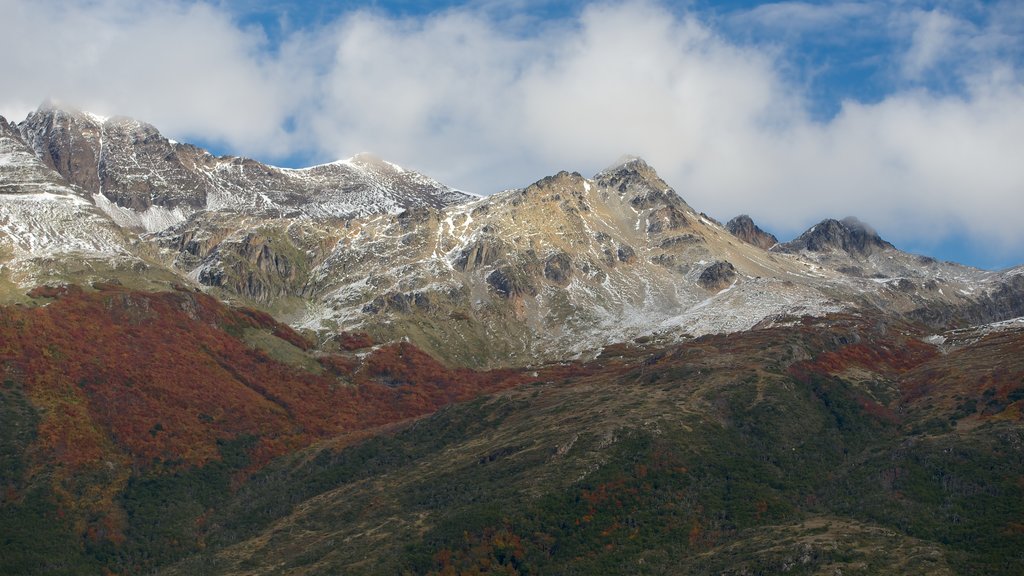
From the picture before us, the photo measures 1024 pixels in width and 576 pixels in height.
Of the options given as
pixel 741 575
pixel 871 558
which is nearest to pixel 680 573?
pixel 741 575

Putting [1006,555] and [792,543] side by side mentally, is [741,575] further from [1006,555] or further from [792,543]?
[1006,555]

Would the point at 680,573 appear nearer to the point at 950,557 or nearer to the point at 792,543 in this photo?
the point at 792,543

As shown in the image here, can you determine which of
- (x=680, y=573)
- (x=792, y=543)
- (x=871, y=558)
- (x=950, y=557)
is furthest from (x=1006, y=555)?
(x=680, y=573)

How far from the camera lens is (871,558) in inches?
7352

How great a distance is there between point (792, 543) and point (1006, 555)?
37.7 meters

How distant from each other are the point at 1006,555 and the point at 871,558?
24.3m

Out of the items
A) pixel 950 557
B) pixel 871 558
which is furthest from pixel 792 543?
pixel 950 557

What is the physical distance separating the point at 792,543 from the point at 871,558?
15.0 m

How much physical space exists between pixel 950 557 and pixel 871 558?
570 inches

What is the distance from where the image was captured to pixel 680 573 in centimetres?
19562

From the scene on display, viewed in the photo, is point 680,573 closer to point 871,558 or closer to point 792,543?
point 792,543

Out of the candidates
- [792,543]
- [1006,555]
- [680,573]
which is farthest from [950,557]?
[680,573]

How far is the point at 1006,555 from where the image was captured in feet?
609

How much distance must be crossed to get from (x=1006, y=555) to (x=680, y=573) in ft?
194
